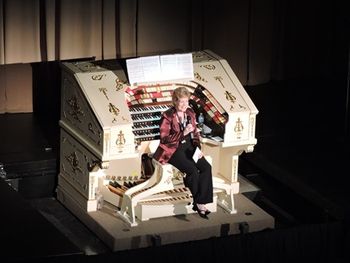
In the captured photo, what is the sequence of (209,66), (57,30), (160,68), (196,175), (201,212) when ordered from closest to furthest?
(196,175) → (201,212) → (160,68) → (209,66) → (57,30)

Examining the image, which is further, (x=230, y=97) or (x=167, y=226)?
(x=230, y=97)

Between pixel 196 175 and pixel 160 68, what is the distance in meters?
0.88

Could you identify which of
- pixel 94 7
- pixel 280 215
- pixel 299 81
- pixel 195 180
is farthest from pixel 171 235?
pixel 299 81

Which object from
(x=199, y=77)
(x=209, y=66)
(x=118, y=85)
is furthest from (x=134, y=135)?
(x=209, y=66)

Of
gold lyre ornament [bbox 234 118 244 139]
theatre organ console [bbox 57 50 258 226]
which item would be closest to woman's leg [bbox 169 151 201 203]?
theatre organ console [bbox 57 50 258 226]

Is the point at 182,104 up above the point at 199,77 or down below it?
below

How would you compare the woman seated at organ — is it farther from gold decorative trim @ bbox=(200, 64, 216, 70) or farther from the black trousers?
gold decorative trim @ bbox=(200, 64, 216, 70)

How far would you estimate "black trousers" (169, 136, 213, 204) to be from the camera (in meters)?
10.5

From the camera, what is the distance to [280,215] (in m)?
11.3

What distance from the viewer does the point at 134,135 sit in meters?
10.7

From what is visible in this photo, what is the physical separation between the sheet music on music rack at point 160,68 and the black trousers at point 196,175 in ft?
1.86

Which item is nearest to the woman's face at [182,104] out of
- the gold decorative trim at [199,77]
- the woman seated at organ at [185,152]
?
the woman seated at organ at [185,152]

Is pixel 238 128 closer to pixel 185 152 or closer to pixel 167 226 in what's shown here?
pixel 185 152

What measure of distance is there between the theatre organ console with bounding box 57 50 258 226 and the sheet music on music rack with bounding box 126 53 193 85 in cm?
8
